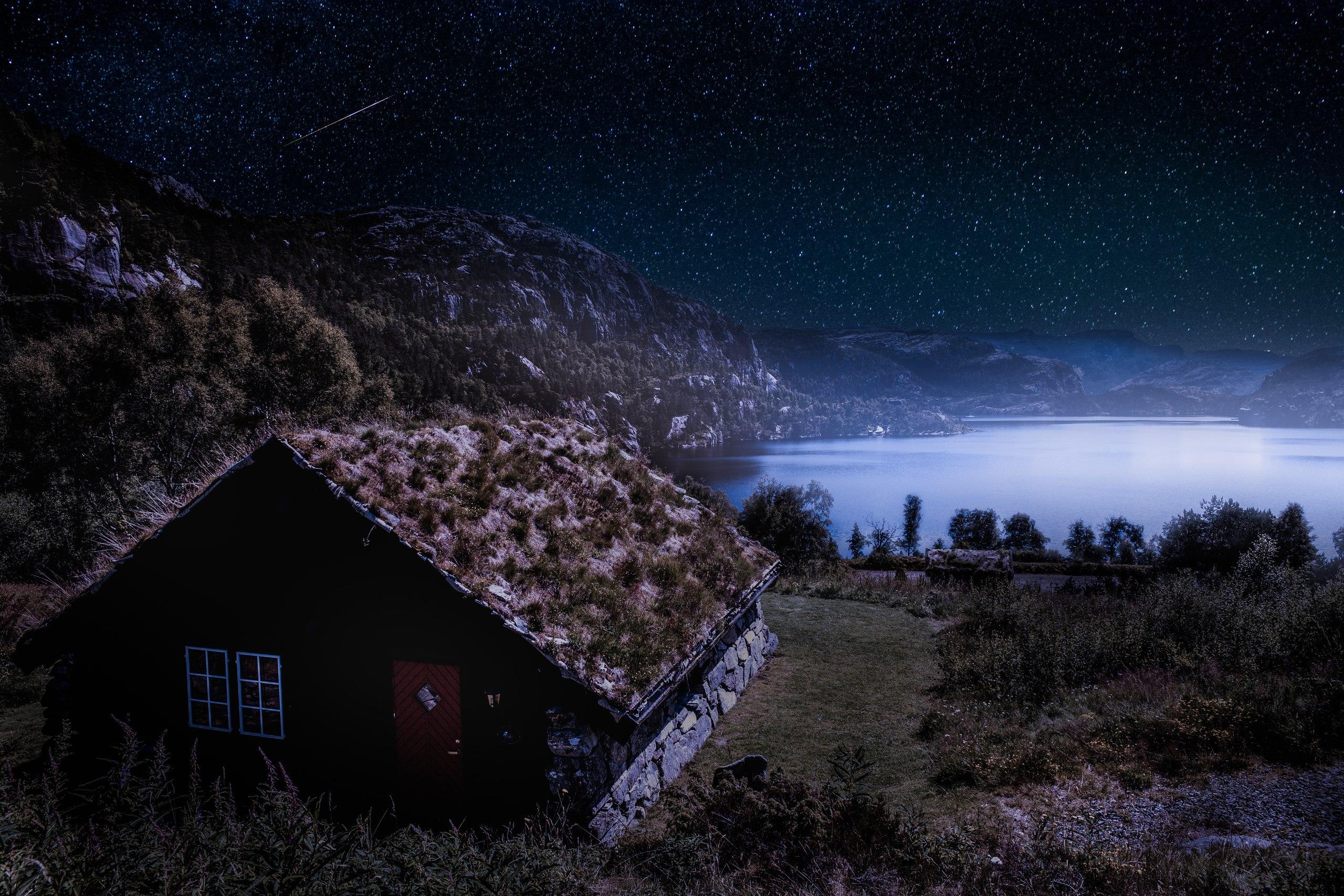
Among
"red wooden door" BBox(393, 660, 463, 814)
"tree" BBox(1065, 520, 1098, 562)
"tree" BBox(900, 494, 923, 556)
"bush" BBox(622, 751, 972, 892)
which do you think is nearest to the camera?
"bush" BBox(622, 751, 972, 892)

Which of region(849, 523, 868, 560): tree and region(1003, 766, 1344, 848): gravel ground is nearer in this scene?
region(1003, 766, 1344, 848): gravel ground

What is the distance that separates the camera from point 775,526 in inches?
1807

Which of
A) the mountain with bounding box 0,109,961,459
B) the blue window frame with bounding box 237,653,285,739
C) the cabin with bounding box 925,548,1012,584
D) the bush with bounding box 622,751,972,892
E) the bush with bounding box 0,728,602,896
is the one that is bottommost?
the cabin with bounding box 925,548,1012,584

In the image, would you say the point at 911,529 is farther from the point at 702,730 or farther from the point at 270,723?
the point at 270,723

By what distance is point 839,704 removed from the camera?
554 inches

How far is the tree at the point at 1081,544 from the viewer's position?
2537 inches

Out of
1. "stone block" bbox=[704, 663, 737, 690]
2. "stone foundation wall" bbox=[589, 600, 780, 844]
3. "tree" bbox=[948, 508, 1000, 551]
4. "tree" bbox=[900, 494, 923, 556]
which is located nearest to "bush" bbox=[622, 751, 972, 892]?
"stone foundation wall" bbox=[589, 600, 780, 844]

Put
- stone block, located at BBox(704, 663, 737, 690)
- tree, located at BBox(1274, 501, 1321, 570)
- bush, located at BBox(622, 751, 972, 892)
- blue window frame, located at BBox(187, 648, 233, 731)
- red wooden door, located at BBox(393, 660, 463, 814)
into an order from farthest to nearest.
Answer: tree, located at BBox(1274, 501, 1321, 570) → stone block, located at BBox(704, 663, 737, 690) → blue window frame, located at BBox(187, 648, 233, 731) → red wooden door, located at BBox(393, 660, 463, 814) → bush, located at BBox(622, 751, 972, 892)

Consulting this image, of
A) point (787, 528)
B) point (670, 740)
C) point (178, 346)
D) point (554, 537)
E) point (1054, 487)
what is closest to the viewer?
point (670, 740)

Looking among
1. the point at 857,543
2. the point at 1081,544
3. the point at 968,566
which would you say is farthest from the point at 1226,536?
the point at 857,543

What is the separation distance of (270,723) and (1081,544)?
88.4m

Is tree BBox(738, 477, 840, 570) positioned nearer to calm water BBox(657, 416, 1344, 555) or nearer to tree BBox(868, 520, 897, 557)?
tree BBox(868, 520, 897, 557)

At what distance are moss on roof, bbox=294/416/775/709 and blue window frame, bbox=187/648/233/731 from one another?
377 centimetres

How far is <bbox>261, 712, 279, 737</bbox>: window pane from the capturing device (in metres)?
9.20
